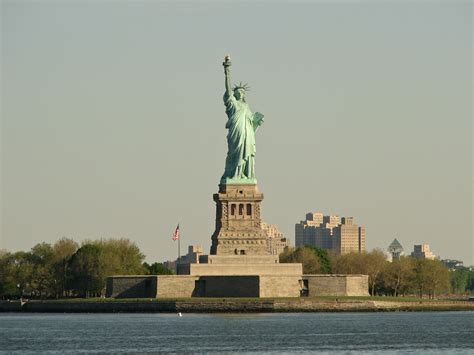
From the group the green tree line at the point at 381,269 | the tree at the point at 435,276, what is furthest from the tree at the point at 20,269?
the tree at the point at 435,276

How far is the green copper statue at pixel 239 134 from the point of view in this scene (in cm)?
13150

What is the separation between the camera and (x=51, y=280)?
147625 millimetres

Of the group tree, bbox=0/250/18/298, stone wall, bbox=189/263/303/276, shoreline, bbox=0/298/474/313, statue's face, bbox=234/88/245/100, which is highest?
statue's face, bbox=234/88/245/100

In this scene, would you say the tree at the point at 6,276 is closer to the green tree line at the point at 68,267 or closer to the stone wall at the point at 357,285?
the green tree line at the point at 68,267

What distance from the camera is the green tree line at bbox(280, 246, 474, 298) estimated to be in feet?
485

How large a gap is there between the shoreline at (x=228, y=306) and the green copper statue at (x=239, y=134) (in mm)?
13116

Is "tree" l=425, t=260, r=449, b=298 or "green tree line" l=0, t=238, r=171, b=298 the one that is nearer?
"green tree line" l=0, t=238, r=171, b=298

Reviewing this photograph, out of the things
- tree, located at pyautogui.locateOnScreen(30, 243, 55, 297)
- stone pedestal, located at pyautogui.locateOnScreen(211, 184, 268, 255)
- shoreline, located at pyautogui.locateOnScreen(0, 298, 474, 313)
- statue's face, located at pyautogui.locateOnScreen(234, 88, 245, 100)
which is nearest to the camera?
shoreline, located at pyautogui.locateOnScreen(0, 298, 474, 313)

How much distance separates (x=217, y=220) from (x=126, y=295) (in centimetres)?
935

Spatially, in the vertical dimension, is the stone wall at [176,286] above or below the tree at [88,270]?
below

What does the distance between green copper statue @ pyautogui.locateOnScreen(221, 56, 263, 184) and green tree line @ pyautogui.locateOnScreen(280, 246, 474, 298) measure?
16.2 m

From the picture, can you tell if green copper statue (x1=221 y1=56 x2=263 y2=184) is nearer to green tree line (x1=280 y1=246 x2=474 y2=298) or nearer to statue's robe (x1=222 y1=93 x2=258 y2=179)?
statue's robe (x1=222 y1=93 x2=258 y2=179)

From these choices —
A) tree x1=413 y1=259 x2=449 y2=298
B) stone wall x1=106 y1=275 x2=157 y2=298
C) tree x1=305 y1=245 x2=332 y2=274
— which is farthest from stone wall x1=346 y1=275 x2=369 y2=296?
tree x1=413 y1=259 x2=449 y2=298

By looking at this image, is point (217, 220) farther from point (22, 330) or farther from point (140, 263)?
point (22, 330)
